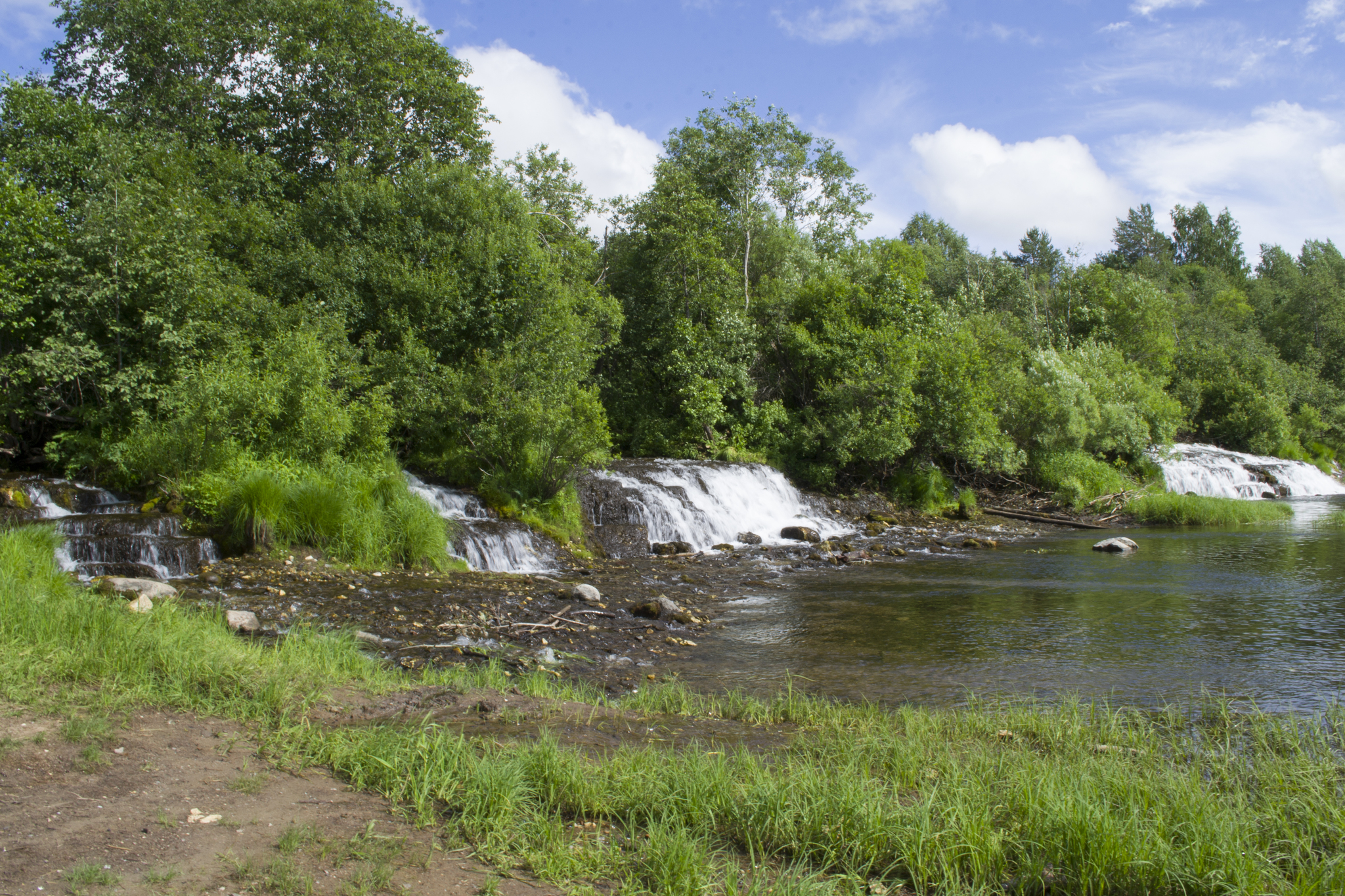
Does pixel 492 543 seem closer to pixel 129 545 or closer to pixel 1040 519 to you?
pixel 129 545

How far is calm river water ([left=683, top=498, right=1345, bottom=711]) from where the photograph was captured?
9453mm

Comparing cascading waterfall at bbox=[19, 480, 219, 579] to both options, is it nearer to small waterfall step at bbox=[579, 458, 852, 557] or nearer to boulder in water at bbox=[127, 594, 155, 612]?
boulder in water at bbox=[127, 594, 155, 612]

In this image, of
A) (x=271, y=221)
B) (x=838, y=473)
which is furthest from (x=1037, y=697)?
(x=271, y=221)

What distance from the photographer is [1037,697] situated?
29.2ft

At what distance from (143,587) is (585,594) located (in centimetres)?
634

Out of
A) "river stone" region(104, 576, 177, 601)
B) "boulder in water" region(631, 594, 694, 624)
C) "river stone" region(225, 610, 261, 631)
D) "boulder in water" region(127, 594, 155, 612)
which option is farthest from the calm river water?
"river stone" region(104, 576, 177, 601)

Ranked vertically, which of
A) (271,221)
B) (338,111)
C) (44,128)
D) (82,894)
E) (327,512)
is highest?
(338,111)

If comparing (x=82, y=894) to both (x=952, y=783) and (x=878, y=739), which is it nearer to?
(x=952, y=783)

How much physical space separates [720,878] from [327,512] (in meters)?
12.7

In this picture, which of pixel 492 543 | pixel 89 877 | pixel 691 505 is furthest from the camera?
pixel 691 505

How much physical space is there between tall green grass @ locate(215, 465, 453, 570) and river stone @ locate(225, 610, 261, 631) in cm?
407

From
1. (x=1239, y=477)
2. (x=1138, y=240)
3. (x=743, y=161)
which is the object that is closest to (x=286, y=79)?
(x=743, y=161)

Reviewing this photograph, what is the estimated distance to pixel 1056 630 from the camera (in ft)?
40.0

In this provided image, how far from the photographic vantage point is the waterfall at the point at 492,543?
16.2 metres
